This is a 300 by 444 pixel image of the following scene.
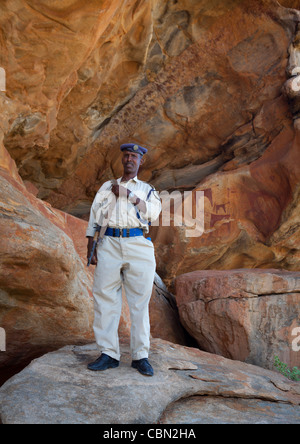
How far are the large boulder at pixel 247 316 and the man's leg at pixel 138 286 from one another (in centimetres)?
267

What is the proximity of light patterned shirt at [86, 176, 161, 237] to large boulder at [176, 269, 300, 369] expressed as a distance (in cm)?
277

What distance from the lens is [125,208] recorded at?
3.29m

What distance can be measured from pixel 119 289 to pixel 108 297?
158mm

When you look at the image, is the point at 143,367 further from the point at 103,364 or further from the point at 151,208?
the point at 151,208

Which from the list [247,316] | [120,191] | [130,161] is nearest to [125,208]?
[120,191]

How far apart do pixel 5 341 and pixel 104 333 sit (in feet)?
4.23

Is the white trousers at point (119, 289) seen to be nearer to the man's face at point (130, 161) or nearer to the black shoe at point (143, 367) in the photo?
the black shoe at point (143, 367)

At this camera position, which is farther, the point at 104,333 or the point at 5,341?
the point at 5,341

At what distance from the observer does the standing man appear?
3.11m

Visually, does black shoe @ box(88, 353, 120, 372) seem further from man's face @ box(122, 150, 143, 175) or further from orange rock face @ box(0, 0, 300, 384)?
orange rock face @ box(0, 0, 300, 384)
